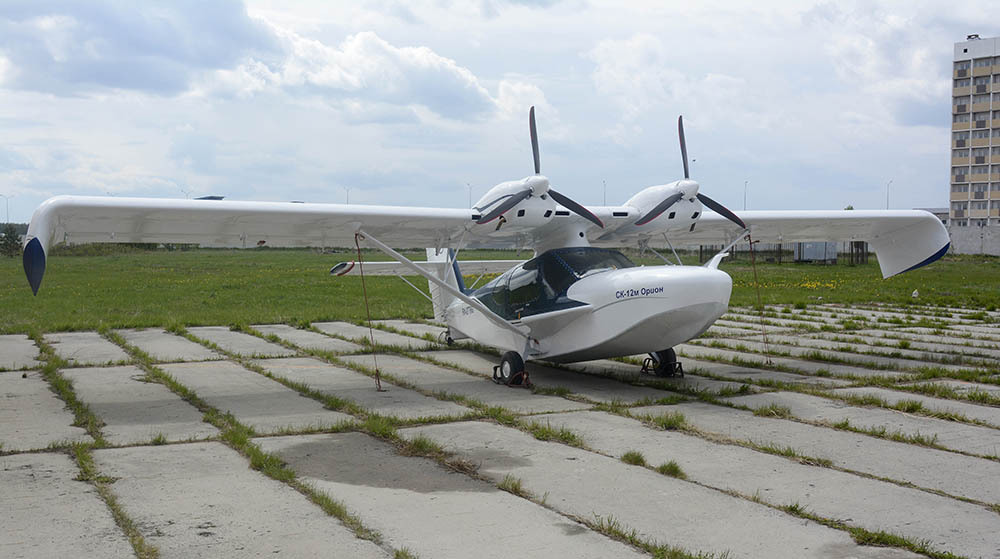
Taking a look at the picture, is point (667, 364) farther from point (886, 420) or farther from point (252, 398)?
point (252, 398)

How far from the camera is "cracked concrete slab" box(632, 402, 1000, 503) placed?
262 inches

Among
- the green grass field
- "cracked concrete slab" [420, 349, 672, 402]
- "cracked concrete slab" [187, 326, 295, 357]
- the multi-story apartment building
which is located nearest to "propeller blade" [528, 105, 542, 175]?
"cracked concrete slab" [420, 349, 672, 402]

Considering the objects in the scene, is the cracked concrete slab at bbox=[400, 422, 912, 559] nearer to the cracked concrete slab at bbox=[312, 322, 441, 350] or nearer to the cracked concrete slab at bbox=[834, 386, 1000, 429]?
the cracked concrete slab at bbox=[834, 386, 1000, 429]

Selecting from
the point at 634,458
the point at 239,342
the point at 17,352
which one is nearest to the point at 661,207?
the point at 634,458

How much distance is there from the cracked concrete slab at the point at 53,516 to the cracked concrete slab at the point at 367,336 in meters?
9.70

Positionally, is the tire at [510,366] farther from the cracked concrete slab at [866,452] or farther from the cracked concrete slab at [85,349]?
the cracked concrete slab at [85,349]

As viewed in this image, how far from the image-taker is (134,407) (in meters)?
10.2

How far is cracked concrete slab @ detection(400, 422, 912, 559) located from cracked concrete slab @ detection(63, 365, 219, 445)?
9.64 ft

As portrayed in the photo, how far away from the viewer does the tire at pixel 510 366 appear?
1208 cm

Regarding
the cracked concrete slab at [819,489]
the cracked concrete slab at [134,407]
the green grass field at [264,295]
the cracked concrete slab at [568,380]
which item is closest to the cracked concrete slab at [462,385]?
the cracked concrete slab at [568,380]

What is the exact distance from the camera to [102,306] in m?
26.1

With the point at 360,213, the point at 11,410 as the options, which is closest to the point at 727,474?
the point at 360,213

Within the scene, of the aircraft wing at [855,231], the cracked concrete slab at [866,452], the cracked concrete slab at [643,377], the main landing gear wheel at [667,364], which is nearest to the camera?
the cracked concrete slab at [866,452]

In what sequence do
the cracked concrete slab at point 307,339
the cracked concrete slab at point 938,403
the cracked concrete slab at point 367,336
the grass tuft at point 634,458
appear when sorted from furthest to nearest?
the cracked concrete slab at point 367,336 → the cracked concrete slab at point 307,339 → the cracked concrete slab at point 938,403 → the grass tuft at point 634,458
